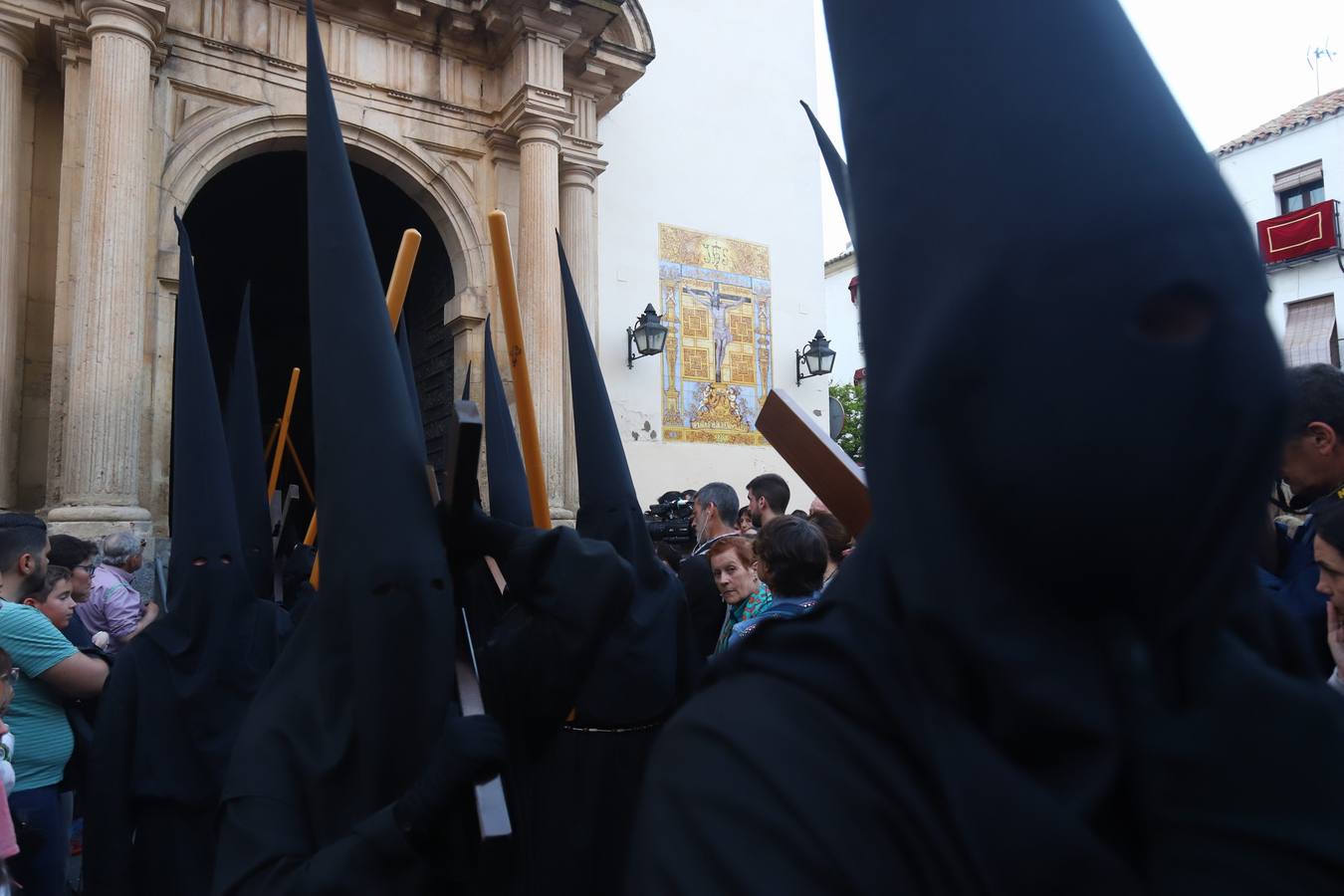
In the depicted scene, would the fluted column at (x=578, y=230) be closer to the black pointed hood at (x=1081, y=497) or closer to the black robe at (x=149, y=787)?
the black robe at (x=149, y=787)

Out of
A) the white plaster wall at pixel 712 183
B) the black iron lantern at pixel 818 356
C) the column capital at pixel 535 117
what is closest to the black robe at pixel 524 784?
the column capital at pixel 535 117

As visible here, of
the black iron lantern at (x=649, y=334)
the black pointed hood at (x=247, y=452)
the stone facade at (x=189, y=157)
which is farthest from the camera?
the black iron lantern at (x=649, y=334)

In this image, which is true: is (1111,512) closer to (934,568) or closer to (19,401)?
(934,568)

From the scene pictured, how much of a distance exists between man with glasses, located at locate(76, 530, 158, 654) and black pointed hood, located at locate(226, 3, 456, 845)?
341cm

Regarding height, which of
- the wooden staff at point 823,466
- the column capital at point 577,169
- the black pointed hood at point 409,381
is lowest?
the wooden staff at point 823,466

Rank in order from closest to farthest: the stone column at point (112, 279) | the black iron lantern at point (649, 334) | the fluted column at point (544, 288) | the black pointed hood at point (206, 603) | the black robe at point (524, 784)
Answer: the black robe at point (524, 784), the black pointed hood at point (206, 603), the stone column at point (112, 279), the fluted column at point (544, 288), the black iron lantern at point (649, 334)

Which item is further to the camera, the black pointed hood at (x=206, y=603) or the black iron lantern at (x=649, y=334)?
the black iron lantern at (x=649, y=334)

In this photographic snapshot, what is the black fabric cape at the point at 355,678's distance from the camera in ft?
5.33

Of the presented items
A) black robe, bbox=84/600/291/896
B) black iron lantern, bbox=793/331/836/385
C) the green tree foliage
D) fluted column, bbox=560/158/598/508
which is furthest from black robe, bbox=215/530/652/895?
the green tree foliage

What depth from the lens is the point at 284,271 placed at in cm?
1473

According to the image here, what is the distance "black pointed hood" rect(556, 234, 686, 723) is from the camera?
2.89 m

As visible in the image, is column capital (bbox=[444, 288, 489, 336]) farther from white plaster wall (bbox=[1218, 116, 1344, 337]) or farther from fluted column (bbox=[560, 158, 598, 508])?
white plaster wall (bbox=[1218, 116, 1344, 337])

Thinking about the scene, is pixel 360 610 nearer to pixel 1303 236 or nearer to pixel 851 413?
pixel 1303 236

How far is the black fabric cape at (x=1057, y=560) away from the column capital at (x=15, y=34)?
844 centimetres
